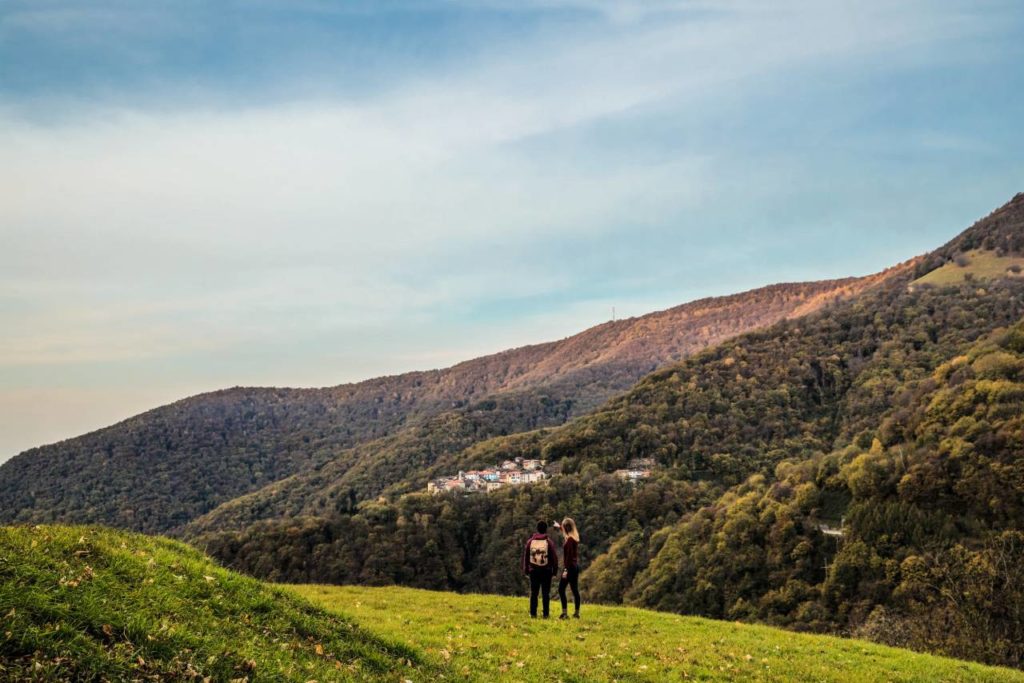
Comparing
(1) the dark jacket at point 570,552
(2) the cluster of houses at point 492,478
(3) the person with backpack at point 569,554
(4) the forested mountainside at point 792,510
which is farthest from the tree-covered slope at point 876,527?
(2) the cluster of houses at point 492,478

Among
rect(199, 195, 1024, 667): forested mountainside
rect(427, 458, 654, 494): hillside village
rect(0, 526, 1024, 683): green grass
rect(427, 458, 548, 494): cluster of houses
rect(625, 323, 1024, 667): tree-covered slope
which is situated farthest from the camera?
rect(427, 458, 548, 494): cluster of houses

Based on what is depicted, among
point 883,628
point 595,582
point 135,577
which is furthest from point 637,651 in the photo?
point 595,582

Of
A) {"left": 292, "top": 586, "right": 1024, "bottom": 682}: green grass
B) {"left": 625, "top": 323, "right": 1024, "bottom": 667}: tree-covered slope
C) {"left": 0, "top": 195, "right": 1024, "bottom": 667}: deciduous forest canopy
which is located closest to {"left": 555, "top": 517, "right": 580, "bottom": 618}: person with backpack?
{"left": 292, "top": 586, "right": 1024, "bottom": 682}: green grass

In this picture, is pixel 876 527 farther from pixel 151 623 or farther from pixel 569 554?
pixel 151 623

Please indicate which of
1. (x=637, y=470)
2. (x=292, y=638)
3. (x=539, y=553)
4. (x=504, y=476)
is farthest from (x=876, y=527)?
(x=504, y=476)

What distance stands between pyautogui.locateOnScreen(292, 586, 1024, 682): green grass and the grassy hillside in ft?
7.08

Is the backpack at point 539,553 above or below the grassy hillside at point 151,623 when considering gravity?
below

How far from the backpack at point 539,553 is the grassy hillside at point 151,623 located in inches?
228

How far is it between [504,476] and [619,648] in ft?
468

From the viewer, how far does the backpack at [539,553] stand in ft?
52.7

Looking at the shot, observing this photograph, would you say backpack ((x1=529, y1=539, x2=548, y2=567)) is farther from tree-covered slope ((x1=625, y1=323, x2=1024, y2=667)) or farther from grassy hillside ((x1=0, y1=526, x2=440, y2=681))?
tree-covered slope ((x1=625, y1=323, x2=1024, y2=667))

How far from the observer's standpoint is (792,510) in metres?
80.8

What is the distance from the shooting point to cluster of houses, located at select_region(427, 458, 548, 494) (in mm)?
143125

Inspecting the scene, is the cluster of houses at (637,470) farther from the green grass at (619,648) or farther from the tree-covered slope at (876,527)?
the green grass at (619,648)
